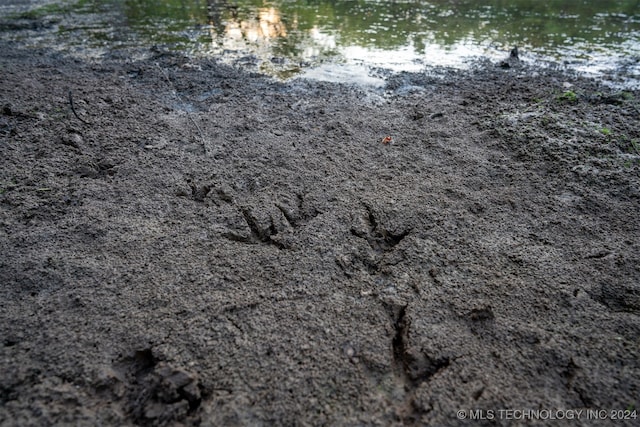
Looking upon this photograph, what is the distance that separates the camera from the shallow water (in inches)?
216

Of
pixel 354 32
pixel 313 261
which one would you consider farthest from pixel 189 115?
pixel 354 32

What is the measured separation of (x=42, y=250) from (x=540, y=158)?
11.4 feet

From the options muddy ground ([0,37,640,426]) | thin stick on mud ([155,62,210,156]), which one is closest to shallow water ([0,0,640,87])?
thin stick on mud ([155,62,210,156])

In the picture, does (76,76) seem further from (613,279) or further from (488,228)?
(613,279)

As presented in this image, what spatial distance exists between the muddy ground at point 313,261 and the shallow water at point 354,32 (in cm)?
181

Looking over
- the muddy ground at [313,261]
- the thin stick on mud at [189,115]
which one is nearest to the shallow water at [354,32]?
the thin stick on mud at [189,115]

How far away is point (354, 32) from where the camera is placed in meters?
6.97

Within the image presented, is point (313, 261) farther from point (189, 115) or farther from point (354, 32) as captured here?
point (354, 32)

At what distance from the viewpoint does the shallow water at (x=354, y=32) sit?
548cm

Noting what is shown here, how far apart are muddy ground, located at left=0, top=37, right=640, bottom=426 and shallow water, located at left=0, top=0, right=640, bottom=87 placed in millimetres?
1814

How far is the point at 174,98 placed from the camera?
4.16 metres

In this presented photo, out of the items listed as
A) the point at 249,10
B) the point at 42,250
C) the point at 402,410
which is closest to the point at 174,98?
the point at 42,250

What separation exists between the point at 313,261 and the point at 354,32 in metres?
5.85

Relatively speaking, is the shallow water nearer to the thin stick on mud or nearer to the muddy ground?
the thin stick on mud
